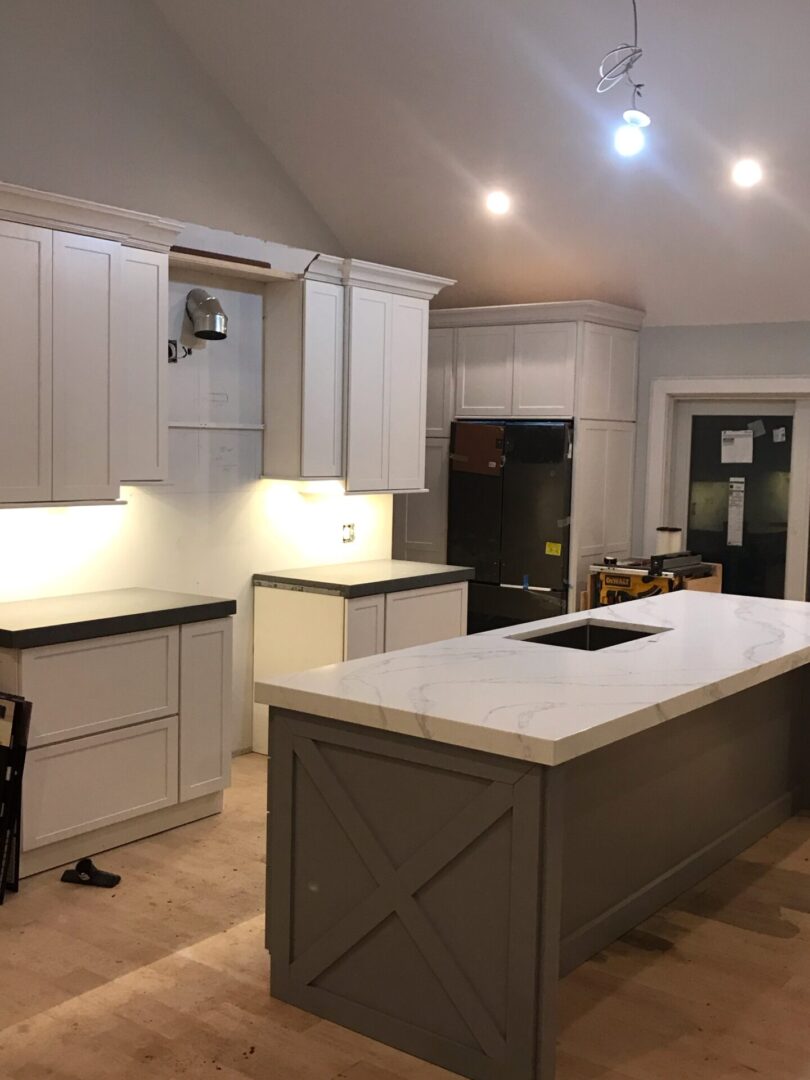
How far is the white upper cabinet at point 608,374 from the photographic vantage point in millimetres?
6445

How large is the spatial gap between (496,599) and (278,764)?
3.98 meters

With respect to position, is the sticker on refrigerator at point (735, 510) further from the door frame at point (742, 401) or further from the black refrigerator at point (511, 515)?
the black refrigerator at point (511, 515)

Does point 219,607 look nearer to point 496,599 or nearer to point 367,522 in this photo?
point 367,522

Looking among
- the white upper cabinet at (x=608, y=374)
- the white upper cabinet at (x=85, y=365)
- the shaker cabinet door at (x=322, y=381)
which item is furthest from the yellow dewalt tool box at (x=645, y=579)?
the white upper cabinet at (x=85, y=365)

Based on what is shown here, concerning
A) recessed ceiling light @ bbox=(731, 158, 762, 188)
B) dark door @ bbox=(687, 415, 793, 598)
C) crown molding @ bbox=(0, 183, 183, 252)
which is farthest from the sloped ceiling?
crown molding @ bbox=(0, 183, 183, 252)

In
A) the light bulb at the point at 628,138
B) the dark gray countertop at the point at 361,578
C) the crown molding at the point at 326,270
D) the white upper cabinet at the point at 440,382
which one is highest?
the light bulb at the point at 628,138

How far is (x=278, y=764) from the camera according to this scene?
2.86 m

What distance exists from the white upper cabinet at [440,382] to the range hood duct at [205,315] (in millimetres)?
2343

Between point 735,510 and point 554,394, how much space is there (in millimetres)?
1332

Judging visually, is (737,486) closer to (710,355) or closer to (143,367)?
(710,355)

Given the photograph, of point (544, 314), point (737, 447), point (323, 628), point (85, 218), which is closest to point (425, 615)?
point (323, 628)

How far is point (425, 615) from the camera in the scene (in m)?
5.59

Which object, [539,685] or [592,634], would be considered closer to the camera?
[539,685]

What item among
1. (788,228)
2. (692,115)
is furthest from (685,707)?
(788,228)
